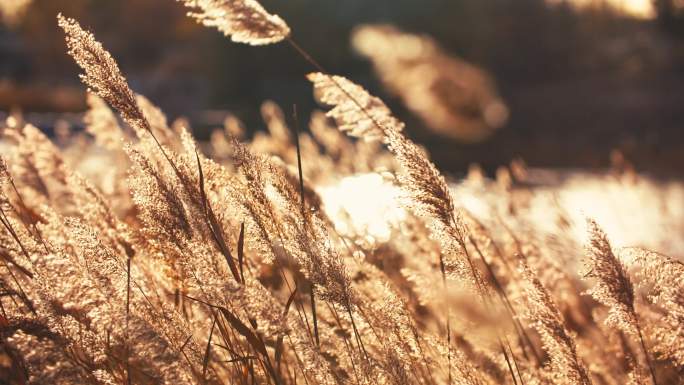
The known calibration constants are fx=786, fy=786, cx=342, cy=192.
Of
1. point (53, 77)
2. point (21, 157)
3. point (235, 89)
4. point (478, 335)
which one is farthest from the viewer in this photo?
point (53, 77)

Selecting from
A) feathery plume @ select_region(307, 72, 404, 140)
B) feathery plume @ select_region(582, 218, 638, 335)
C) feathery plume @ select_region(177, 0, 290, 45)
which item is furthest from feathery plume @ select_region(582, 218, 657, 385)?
feathery plume @ select_region(177, 0, 290, 45)

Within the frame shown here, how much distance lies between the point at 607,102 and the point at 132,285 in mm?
21708

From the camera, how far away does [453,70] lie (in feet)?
68.7

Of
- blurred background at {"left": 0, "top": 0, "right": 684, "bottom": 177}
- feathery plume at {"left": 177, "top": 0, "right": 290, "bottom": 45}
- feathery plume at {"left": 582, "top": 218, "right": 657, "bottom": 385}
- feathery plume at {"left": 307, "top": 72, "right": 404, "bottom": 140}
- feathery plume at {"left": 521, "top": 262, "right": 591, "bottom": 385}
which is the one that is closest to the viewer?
feathery plume at {"left": 582, "top": 218, "right": 657, "bottom": 385}

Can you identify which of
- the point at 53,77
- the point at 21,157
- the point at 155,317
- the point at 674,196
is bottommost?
the point at 674,196

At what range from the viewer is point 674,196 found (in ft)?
38.1

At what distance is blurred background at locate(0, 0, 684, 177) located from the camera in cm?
1722

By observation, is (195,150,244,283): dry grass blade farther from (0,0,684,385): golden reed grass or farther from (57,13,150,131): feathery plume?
(57,13,150,131): feathery plume

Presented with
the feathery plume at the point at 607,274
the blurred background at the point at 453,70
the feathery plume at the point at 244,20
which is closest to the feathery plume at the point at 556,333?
the feathery plume at the point at 607,274

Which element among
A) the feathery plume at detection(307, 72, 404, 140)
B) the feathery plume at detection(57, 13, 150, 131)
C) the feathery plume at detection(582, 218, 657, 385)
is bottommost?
the feathery plume at detection(582, 218, 657, 385)

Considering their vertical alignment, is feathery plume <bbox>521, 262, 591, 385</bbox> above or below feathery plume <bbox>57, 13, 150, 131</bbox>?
below

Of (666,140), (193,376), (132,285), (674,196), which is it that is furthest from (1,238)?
(666,140)

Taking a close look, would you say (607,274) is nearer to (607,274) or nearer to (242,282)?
(607,274)

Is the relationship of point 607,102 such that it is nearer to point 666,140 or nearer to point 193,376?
point 666,140
